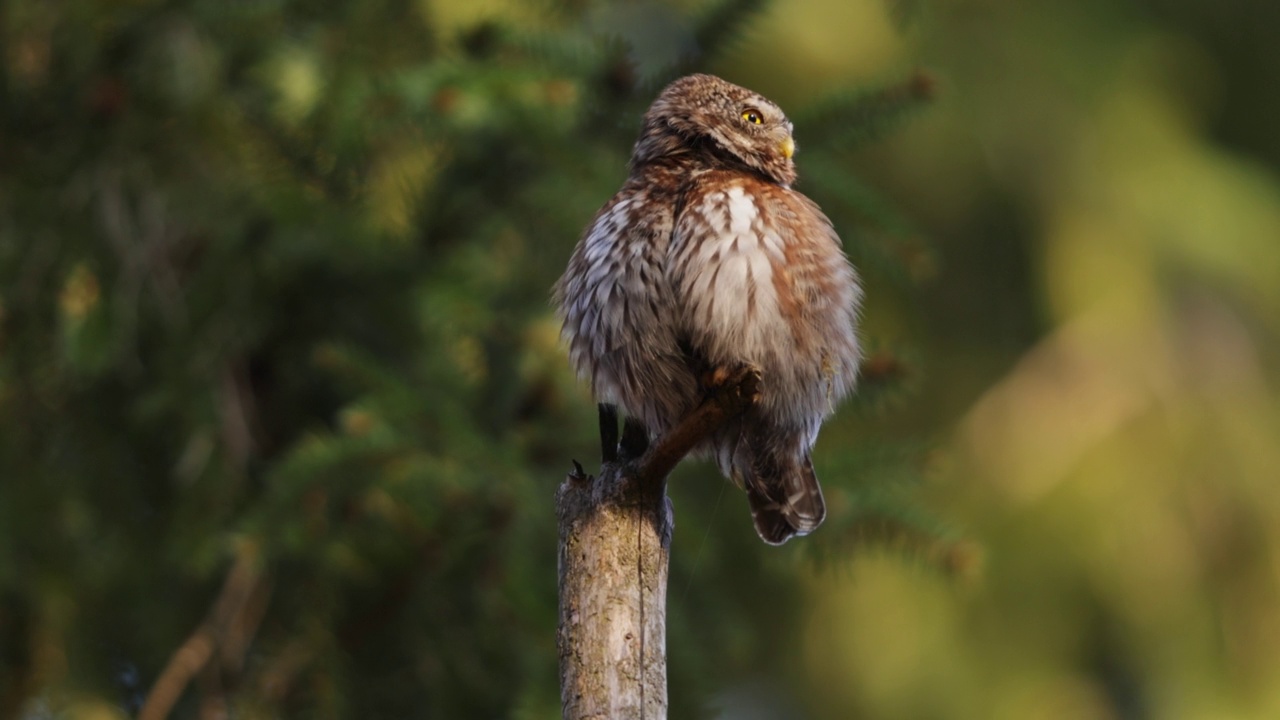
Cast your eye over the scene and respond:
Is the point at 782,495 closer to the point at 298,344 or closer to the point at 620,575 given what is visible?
the point at 620,575

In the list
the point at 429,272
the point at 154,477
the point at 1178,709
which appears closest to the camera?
the point at 429,272

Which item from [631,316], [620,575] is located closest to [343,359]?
[631,316]

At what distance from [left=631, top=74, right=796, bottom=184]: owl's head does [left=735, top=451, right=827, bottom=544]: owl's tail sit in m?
0.64

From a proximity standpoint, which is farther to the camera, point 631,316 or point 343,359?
point 343,359

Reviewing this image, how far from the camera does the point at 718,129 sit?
10.3 ft

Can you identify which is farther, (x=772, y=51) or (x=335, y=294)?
(x=772, y=51)

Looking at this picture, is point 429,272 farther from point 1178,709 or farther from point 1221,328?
point 1221,328

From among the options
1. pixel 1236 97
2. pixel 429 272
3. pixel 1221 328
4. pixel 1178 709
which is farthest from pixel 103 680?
pixel 1236 97

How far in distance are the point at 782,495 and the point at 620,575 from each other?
2.95 feet

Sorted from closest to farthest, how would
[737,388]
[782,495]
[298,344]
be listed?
1. [737,388]
2. [782,495]
3. [298,344]

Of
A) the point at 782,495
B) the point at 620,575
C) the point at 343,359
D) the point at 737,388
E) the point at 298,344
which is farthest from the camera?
the point at 298,344

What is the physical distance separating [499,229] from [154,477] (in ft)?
4.07

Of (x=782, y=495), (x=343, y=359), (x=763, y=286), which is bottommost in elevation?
(x=343, y=359)

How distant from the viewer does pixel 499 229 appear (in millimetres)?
4191
